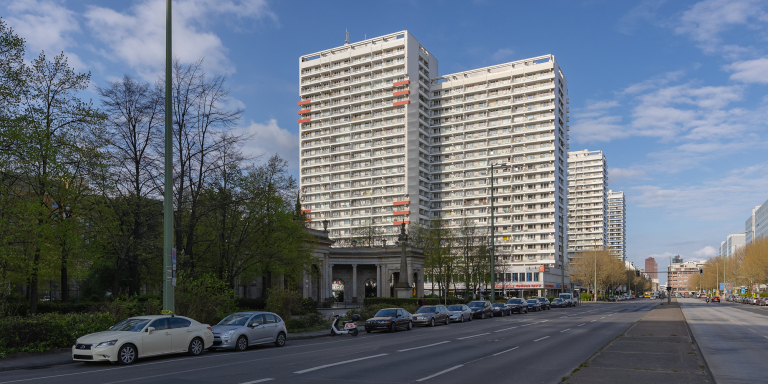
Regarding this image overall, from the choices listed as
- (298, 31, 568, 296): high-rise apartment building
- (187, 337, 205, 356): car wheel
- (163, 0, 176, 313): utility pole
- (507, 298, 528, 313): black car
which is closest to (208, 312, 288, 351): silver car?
(187, 337, 205, 356): car wheel

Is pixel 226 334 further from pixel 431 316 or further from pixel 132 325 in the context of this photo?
pixel 431 316

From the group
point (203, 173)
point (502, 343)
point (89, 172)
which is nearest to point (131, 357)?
point (502, 343)

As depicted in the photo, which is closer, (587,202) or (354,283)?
(354,283)

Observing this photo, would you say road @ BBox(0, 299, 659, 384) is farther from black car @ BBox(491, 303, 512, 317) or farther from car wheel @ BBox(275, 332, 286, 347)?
black car @ BBox(491, 303, 512, 317)

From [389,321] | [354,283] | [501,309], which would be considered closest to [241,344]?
[389,321]

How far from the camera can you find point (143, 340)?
15867mm

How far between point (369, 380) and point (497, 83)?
388 ft

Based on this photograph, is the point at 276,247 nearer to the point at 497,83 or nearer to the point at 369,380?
the point at 369,380

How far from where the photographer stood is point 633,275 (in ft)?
611

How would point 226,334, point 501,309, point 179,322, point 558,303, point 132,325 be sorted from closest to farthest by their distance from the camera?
point 132,325
point 179,322
point 226,334
point 501,309
point 558,303

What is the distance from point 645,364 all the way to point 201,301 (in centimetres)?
1776

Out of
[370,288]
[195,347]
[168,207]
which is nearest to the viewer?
[195,347]

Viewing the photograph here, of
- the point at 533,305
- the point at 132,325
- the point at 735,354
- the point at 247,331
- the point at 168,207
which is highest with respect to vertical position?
the point at 168,207

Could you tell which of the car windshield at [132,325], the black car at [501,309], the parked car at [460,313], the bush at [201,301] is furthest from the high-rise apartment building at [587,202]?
the car windshield at [132,325]
